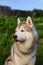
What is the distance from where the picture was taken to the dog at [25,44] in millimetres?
4980

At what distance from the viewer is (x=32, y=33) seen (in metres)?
5.00

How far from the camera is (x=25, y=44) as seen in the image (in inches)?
202

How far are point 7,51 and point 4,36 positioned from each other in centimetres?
33

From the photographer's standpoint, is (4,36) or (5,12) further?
(5,12)

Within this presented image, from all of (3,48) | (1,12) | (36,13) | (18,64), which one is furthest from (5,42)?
(36,13)

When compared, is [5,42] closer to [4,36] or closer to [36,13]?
A: [4,36]

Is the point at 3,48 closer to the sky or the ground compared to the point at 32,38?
closer to the ground

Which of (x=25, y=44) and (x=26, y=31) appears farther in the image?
(x=25, y=44)

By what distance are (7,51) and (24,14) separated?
4.96 metres

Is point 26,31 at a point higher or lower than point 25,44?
higher

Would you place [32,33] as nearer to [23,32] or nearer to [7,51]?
[23,32]

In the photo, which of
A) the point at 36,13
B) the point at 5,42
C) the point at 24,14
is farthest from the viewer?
the point at 36,13

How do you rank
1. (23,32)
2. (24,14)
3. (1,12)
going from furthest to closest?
1. (24,14)
2. (1,12)
3. (23,32)

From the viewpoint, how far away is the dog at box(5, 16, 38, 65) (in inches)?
196
